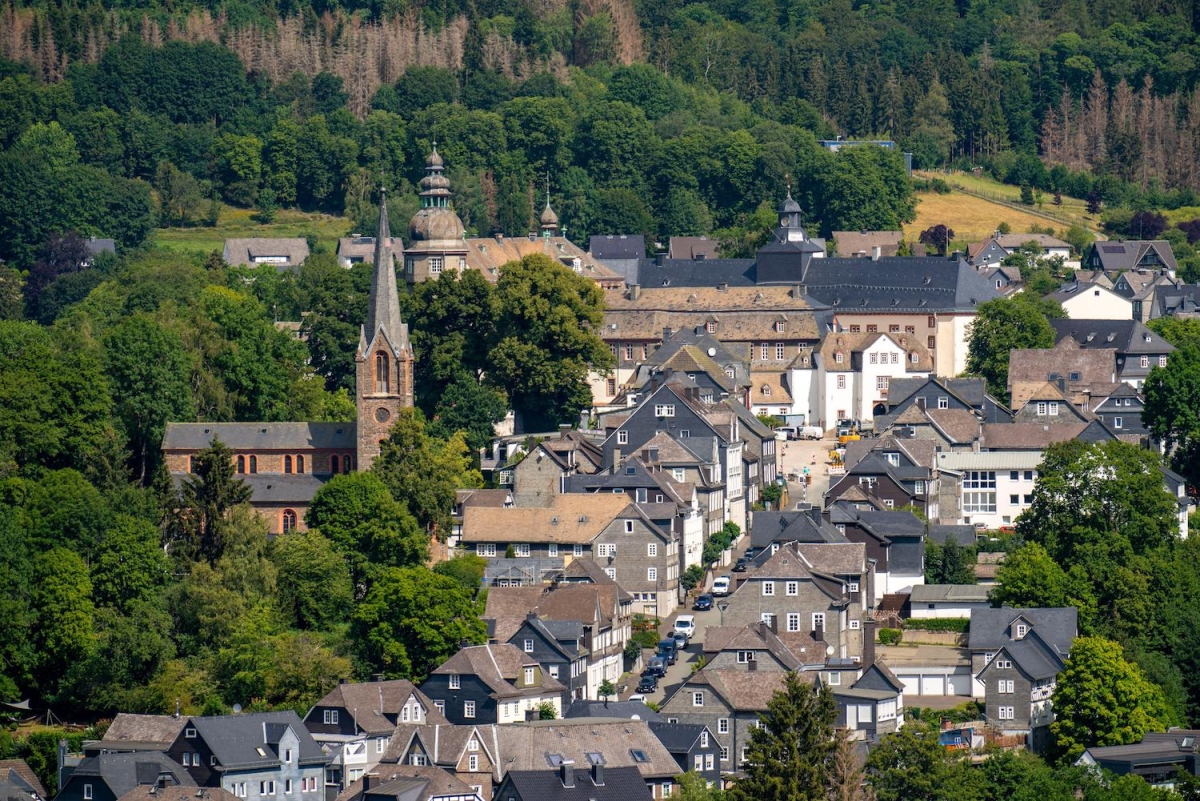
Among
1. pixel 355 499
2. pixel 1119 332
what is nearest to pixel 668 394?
pixel 355 499

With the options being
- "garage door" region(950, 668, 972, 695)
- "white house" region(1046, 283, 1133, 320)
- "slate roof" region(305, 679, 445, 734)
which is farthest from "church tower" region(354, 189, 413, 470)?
"white house" region(1046, 283, 1133, 320)

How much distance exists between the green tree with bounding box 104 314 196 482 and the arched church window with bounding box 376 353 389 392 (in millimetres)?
7586

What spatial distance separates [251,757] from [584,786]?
9532 millimetres

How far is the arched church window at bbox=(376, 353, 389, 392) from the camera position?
324 feet

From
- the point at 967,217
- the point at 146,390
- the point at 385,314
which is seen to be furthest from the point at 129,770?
the point at 967,217

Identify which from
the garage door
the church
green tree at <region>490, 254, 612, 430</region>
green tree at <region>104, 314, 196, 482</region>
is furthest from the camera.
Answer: green tree at <region>490, 254, 612, 430</region>

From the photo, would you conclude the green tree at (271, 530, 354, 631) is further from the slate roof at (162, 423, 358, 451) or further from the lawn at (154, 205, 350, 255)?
the lawn at (154, 205, 350, 255)

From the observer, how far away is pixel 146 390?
100750 mm

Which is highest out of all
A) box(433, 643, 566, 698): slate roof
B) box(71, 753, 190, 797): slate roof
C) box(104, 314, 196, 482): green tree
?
box(104, 314, 196, 482): green tree

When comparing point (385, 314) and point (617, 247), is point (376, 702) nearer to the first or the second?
point (385, 314)

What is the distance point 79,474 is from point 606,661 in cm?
2071

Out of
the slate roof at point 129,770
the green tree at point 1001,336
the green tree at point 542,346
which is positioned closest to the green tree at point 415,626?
the slate roof at point 129,770

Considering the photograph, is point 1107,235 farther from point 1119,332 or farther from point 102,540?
point 102,540

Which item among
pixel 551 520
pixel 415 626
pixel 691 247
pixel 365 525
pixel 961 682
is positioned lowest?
pixel 961 682
